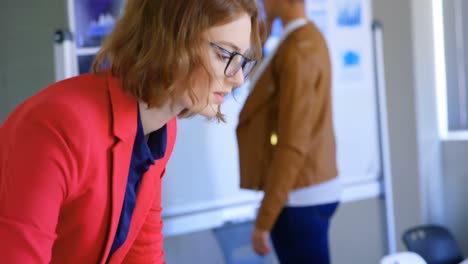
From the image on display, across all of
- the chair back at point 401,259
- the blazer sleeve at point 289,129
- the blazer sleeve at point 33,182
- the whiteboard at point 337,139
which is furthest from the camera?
the whiteboard at point 337,139

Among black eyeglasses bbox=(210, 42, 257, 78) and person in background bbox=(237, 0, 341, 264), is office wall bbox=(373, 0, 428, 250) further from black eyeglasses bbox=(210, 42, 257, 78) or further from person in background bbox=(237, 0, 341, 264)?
black eyeglasses bbox=(210, 42, 257, 78)

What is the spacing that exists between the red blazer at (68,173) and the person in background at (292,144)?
116 cm

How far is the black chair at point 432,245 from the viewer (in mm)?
3439

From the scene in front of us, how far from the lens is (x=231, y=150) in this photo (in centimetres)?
316

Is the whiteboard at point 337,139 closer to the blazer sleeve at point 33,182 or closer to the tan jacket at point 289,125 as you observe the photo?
the tan jacket at point 289,125

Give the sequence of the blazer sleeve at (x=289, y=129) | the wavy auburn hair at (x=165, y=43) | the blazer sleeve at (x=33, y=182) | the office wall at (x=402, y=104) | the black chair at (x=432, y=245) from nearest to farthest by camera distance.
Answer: the blazer sleeve at (x=33, y=182), the wavy auburn hair at (x=165, y=43), the blazer sleeve at (x=289, y=129), the black chair at (x=432, y=245), the office wall at (x=402, y=104)

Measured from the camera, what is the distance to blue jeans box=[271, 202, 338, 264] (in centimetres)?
236

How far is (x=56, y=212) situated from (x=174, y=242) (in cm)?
214

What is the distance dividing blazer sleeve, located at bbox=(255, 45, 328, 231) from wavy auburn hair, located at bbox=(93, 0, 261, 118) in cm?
124

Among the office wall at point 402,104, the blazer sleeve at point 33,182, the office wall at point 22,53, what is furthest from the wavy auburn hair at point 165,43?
the office wall at point 402,104

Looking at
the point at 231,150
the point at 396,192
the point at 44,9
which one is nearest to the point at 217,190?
the point at 231,150

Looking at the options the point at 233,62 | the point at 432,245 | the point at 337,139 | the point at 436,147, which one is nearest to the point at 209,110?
the point at 233,62

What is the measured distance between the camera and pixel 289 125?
2.32 metres

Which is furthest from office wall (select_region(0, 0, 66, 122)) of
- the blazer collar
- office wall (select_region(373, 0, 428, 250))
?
office wall (select_region(373, 0, 428, 250))
